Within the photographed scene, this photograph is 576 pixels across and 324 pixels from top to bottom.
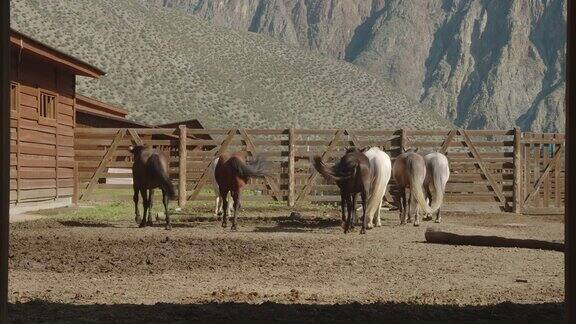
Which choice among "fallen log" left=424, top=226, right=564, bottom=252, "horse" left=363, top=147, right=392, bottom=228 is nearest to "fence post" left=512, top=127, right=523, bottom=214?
"horse" left=363, top=147, right=392, bottom=228

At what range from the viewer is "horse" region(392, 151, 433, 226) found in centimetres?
1557

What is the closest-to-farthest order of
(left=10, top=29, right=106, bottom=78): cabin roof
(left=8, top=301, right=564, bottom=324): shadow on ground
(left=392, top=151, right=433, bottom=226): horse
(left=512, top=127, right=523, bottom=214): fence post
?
(left=8, top=301, right=564, bottom=324): shadow on ground
(left=392, top=151, right=433, bottom=226): horse
(left=10, top=29, right=106, bottom=78): cabin roof
(left=512, top=127, right=523, bottom=214): fence post

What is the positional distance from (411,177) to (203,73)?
79.7 meters

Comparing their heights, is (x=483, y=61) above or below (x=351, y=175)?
→ above

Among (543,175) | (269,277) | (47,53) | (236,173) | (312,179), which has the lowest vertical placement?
(269,277)

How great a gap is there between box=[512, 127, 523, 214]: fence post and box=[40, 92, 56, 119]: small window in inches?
472

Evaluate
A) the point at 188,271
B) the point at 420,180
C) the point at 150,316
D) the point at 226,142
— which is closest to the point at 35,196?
the point at 226,142

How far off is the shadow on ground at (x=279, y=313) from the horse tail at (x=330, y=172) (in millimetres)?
7218

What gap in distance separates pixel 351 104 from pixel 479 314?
9128cm

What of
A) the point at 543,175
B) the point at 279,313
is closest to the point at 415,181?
the point at 543,175

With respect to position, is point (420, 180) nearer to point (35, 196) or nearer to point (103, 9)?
point (35, 196)

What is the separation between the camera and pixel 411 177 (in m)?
15.8

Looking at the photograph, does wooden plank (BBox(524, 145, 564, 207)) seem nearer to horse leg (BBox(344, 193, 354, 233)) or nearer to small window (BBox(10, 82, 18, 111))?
horse leg (BBox(344, 193, 354, 233))

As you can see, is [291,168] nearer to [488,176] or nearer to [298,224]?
[488,176]
